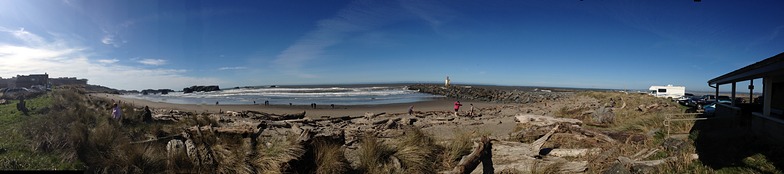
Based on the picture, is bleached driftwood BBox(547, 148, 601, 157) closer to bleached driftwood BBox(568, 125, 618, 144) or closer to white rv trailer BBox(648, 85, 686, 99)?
bleached driftwood BBox(568, 125, 618, 144)

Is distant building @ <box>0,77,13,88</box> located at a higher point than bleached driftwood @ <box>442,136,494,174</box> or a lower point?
higher

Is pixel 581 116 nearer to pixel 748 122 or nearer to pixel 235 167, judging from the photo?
pixel 748 122

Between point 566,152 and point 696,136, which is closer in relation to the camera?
point 566,152

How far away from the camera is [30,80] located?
29.1 m

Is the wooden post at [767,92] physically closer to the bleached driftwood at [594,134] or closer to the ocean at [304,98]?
the bleached driftwood at [594,134]

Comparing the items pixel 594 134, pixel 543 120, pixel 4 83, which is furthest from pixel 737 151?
pixel 4 83

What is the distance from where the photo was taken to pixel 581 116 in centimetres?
1588

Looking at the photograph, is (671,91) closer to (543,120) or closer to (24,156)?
(543,120)

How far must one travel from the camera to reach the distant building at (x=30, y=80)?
27.6 metres

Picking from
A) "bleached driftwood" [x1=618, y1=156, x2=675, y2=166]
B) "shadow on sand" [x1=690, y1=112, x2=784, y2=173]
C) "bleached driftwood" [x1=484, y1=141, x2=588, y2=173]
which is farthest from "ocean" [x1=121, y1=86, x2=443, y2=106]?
"bleached driftwood" [x1=618, y1=156, x2=675, y2=166]

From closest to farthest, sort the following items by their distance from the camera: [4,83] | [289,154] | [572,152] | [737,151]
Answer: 1. [289,154]
2. [737,151]
3. [572,152]
4. [4,83]

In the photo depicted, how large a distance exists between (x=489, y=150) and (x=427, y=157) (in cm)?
168

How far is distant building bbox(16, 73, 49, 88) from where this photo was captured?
27.6 metres

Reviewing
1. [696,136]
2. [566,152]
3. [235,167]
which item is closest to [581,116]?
[696,136]
